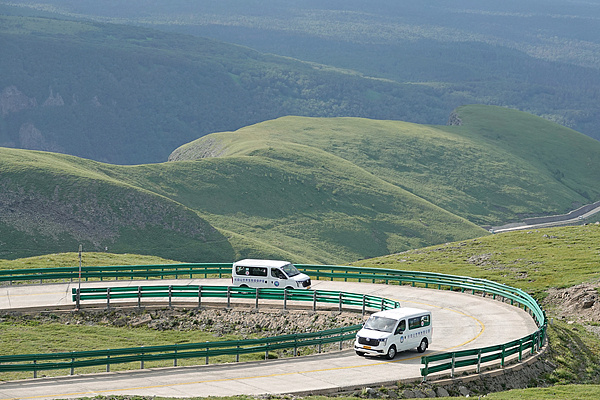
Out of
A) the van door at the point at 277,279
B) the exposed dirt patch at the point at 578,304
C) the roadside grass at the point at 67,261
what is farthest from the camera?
the roadside grass at the point at 67,261

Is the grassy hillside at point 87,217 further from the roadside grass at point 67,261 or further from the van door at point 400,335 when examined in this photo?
the van door at point 400,335

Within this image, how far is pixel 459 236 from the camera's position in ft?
575

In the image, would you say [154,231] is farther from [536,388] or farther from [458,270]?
[536,388]

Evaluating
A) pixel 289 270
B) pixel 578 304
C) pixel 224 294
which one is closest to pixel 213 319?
pixel 224 294

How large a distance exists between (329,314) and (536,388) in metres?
16.6

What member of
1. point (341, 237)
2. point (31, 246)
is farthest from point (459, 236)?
point (31, 246)

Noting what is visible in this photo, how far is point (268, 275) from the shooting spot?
54000 millimetres

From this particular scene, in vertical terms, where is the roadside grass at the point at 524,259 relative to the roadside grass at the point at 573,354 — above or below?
below

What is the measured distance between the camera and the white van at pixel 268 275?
5359cm

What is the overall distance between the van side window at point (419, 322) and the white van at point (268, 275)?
16427mm

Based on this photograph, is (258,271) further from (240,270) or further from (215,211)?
(215,211)

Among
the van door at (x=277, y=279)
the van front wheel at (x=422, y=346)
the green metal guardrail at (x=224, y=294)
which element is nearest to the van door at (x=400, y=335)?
the van front wheel at (x=422, y=346)

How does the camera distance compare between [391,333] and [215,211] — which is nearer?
[391,333]

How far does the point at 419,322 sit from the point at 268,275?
58.7 ft
